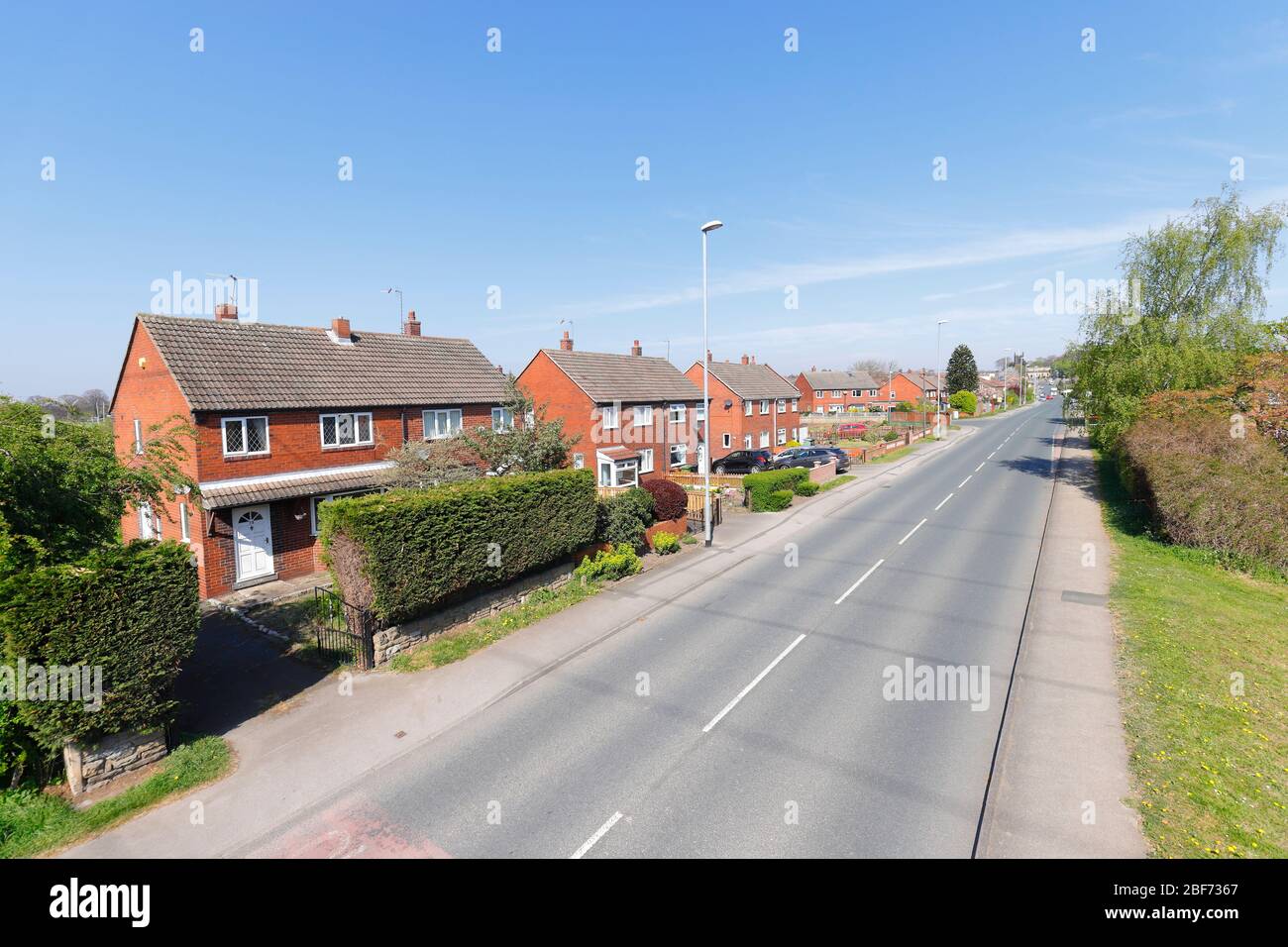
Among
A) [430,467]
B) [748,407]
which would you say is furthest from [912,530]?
[748,407]

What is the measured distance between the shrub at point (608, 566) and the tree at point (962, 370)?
303 ft

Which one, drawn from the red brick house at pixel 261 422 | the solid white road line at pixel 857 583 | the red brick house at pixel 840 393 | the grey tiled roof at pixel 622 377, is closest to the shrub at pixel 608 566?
the solid white road line at pixel 857 583

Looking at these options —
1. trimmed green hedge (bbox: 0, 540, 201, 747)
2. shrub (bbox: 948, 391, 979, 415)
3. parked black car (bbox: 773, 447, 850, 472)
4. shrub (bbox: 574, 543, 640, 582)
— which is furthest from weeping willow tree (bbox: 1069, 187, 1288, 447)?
shrub (bbox: 948, 391, 979, 415)

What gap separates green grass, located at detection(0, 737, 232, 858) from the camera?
299 inches

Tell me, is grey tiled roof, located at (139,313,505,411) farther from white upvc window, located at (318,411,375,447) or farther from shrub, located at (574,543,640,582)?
shrub, located at (574,543,640,582)

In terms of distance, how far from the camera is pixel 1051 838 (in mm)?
7199

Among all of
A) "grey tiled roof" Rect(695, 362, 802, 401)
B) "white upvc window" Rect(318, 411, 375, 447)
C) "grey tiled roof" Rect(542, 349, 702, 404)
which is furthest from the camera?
"grey tiled roof" Rect(695, 362, 802, 401)

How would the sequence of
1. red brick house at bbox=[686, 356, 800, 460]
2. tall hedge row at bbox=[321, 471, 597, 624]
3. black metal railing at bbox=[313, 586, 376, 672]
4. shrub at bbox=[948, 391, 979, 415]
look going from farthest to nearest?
shrub at bbox=[948, 391, 979, 415], red brick house at bbox=[686, 356, 800, 460], black metal railing at bbox=[313, 586, 376, 672], tall hedge row at bbox=[321, 471, 597, 624]

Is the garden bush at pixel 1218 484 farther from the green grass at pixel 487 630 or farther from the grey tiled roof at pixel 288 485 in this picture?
the grey tiled roof at pixel 288 485

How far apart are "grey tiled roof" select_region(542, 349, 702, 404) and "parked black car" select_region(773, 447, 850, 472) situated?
6915mm

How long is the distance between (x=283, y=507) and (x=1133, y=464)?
29.4m

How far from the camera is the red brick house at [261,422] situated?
17.8 metres
